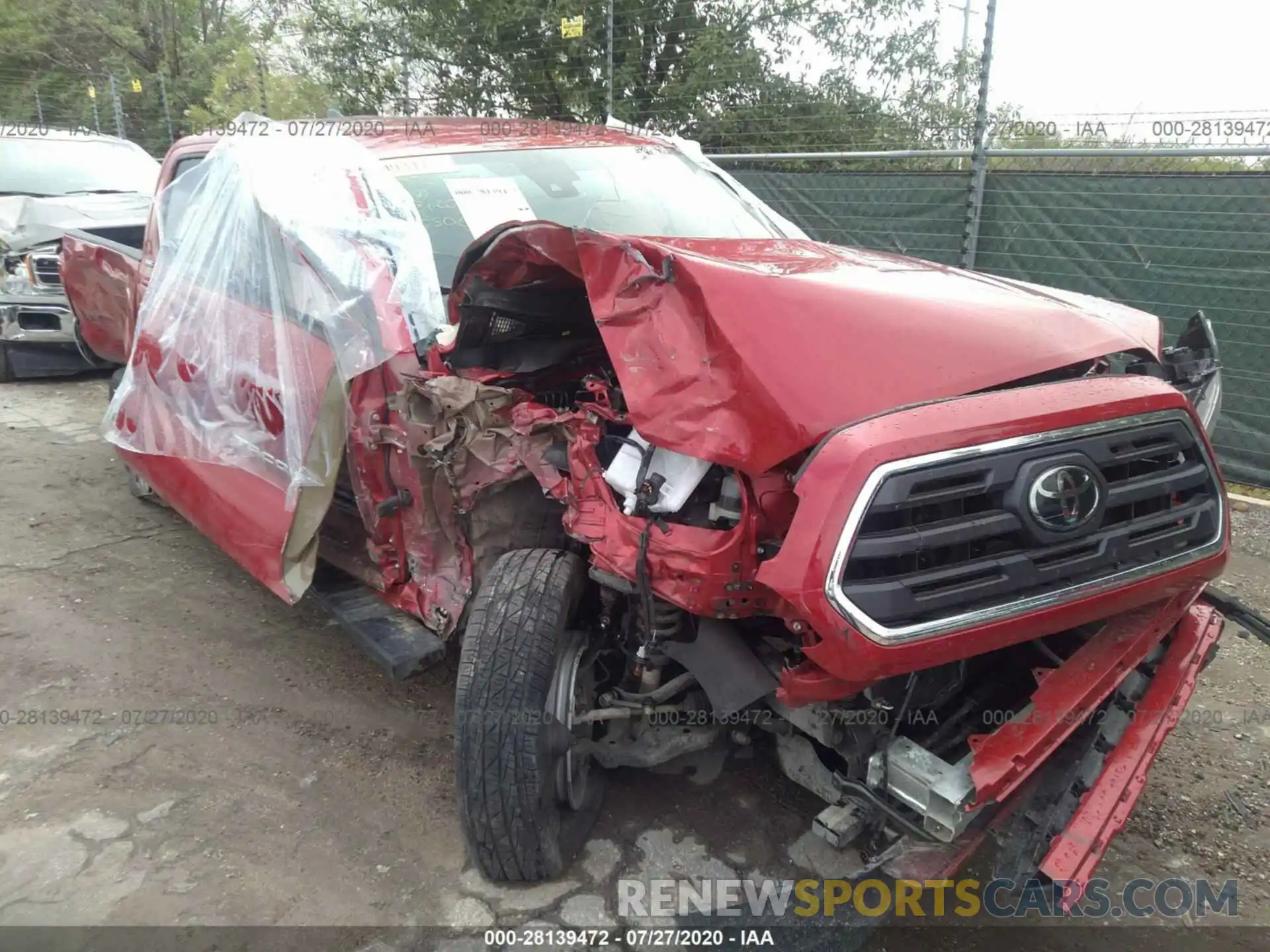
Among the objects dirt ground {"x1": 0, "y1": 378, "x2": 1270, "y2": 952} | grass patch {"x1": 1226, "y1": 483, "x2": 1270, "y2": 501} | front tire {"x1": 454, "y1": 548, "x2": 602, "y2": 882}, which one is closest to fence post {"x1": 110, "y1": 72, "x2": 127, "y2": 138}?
dirt ground {"x1": 0, "y1": 378, "x2": 1270, "y2": 952}

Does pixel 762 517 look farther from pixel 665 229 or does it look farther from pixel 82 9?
pixel 82 9

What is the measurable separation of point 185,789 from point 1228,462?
591 cm

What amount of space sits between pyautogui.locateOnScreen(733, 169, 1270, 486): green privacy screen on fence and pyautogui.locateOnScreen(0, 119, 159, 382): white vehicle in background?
5.84 m

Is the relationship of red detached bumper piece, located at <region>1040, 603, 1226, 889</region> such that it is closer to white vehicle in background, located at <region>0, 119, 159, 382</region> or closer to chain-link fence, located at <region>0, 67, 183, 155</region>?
white vehicle in background, located at <region>0, 119, 159, 382</region>

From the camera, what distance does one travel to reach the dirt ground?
2.28m

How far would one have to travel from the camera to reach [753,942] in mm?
2180

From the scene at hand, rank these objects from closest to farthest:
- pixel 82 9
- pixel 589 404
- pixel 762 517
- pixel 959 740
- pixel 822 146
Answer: pixel 762 517 < pixel 959 740 < pixel 589 404 < pixel 822 146 < pixel 82 9

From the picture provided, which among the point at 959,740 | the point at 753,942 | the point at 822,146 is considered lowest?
the point at 753,942

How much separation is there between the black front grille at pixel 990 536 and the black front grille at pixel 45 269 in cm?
717

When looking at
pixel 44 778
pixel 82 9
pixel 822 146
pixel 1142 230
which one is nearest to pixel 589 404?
pixel 44 778

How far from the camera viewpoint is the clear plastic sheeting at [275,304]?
278 cm

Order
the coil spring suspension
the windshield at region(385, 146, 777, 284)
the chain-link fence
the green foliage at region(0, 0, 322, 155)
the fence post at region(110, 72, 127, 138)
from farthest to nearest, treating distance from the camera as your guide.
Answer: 1. the green foliage at region(0, 0, 322, 155)
2. the chain-link fence
3. the fence post at region(110, 72, 127, 138)
4. the windshield at region(385, 146, 777, 284)
5. the coil spring suspension

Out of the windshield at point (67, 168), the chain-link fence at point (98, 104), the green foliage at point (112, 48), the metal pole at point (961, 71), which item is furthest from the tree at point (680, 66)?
the green foliage at point (112, 48)

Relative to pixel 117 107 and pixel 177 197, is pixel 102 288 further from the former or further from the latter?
pixel 117 107
